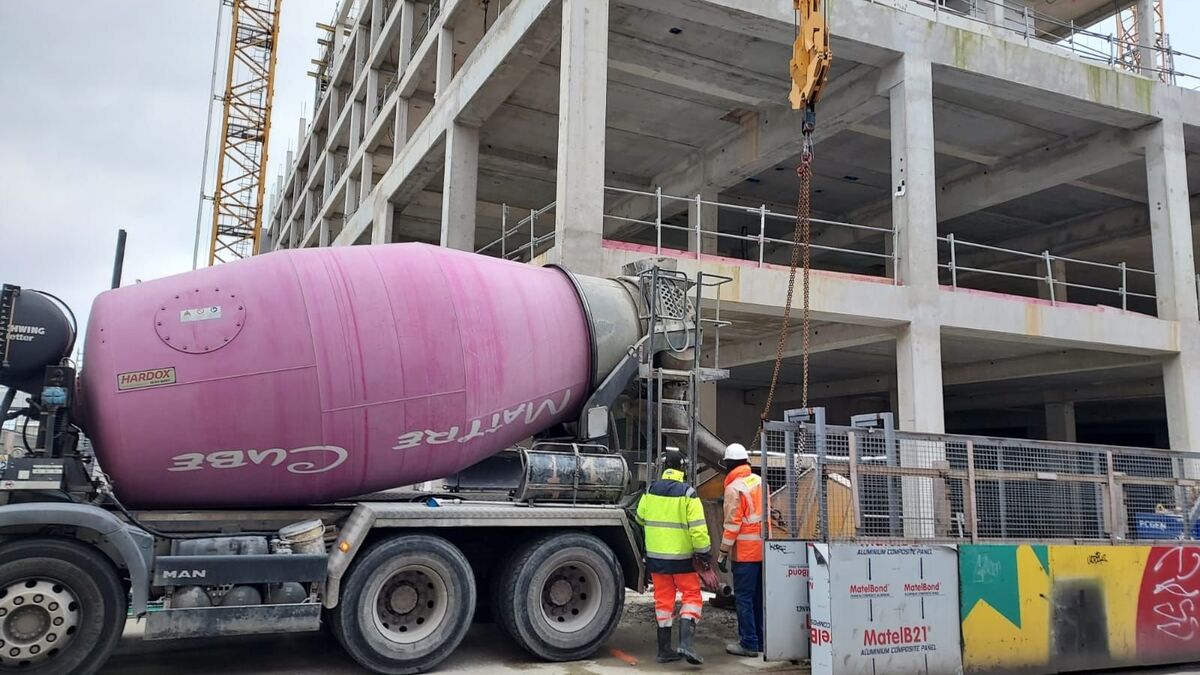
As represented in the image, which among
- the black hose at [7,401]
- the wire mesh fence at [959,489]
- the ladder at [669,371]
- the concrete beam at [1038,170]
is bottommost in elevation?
the wire mesh fence at [959,489]

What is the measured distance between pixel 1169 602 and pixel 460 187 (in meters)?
13.8

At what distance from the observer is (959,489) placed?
793 centimetres

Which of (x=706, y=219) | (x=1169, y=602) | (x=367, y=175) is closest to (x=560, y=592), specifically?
(x=1169, y=602)

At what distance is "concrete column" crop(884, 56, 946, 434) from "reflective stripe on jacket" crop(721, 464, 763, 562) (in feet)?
25.1

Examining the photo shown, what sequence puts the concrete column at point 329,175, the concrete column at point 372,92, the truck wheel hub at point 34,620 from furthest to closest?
the concrete column at point 329,175 → the concrete column at point 372,92 → the truck wheel hub at point 34,620

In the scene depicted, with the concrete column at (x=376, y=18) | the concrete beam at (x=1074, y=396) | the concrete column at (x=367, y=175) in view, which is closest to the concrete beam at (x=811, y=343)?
the concrete beam at (x=1074, y=396)

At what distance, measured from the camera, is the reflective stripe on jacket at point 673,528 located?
766cm

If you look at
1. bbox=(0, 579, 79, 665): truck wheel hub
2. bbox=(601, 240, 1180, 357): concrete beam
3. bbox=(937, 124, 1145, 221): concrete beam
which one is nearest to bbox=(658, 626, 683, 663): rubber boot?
bbox=(0, 579, 79, 665): truck wheel hub

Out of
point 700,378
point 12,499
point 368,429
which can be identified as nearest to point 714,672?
point 700,378

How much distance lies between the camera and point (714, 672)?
754 cm

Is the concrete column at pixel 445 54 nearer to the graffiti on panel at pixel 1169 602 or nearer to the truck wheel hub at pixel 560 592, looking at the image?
the truck wheel hub at pixel 560 592

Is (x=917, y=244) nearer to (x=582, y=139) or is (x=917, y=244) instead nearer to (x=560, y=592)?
(x=582, y=139)

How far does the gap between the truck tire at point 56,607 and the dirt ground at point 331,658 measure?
953 millimetres

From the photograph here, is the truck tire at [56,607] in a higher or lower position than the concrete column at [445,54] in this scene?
lower
